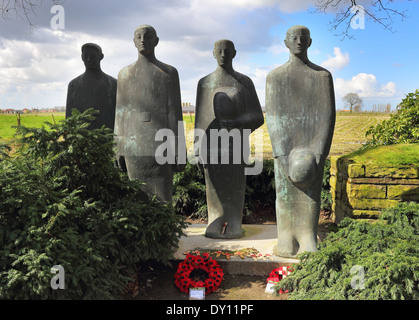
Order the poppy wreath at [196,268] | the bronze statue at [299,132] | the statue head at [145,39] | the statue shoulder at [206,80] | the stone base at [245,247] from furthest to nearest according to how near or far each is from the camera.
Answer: the statue shoulder at [206,80]
the statue head at [145,39]
the stone base at [245,247]
the bronze statue at [299,132]
the poppy wreath at [196,268]

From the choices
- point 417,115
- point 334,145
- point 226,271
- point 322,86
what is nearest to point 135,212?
point 226,271

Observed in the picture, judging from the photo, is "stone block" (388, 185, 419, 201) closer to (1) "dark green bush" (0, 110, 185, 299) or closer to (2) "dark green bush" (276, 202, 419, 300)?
(2) "dark green bush" (276, 202, 419, 300)

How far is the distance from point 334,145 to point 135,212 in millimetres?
9373

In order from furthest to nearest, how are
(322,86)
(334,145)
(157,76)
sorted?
(334,145)
(157,76)
(322,86)

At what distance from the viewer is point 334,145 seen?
11906 mm

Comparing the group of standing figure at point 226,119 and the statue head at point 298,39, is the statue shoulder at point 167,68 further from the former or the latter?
the statue head at point 298,39

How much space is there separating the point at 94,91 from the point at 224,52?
1.74 m

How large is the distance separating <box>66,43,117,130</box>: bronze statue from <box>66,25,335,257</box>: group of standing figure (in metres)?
0.01

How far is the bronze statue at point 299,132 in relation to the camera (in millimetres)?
4281

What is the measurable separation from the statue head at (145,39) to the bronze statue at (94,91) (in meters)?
0.64

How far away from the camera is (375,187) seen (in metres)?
5.32

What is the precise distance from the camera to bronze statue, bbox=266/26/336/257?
4.28 metres

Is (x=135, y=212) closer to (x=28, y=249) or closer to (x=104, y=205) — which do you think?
(x=104, y=205)

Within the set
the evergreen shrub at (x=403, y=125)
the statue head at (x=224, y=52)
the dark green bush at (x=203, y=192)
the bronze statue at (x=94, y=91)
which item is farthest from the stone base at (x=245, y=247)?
the evergreen shrub at (x=403, y=125)
